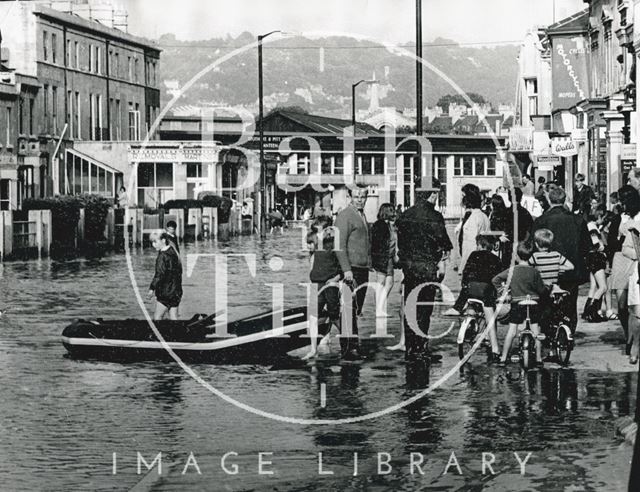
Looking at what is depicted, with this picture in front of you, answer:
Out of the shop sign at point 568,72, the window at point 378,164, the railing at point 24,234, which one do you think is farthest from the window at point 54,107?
the railing at point 24,234

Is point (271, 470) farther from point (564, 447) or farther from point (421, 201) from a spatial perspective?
point (421, 201)

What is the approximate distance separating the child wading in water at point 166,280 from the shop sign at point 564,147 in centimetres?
3621

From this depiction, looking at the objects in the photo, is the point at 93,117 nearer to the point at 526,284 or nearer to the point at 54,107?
the point at 54,107

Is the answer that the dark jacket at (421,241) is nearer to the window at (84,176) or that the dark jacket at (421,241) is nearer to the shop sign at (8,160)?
the shop sign at (8,160)

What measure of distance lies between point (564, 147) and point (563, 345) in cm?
4007

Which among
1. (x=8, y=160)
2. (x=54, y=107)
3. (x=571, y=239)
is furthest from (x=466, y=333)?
(x=54, y=107)

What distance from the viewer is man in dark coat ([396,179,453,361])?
15.8 m

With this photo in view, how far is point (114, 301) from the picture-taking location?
25.3 meters

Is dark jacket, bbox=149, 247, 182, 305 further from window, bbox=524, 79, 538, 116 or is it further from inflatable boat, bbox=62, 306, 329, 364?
window, bbox=524, 79, 538, 116

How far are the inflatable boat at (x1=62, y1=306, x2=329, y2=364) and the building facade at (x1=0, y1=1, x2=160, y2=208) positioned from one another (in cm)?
4994

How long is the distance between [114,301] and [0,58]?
5106cm

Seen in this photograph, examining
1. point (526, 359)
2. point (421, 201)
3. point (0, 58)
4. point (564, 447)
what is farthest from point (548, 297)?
point (0, 58)

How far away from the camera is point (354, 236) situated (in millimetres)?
17156

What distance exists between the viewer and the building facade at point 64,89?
74375mm
